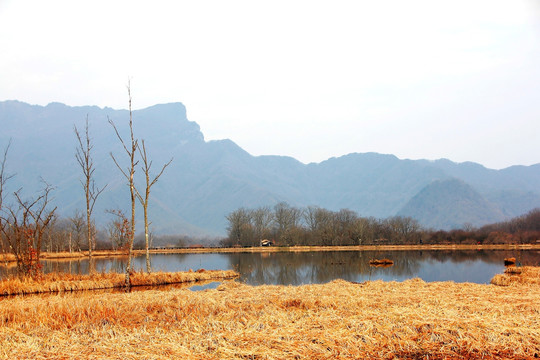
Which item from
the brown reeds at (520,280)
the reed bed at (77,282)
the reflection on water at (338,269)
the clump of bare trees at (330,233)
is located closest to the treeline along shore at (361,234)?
the clump of bare trees at (330,233)

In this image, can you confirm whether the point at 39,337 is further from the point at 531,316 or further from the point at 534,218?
the point at 534,218

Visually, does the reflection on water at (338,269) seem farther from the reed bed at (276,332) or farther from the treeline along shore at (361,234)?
the treeline along shore at (361,234)

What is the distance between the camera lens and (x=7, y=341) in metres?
6.78

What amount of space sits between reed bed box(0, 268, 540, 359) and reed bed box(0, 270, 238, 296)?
13.0 meters

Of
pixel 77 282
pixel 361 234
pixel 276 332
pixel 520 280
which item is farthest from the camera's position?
pixel 361 234

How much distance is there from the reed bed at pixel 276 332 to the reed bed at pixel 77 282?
13037 millimetres

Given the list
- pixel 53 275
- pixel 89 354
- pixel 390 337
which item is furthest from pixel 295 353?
pixel 53 275

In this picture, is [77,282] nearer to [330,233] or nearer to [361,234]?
[361,234]

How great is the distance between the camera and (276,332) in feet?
21.8

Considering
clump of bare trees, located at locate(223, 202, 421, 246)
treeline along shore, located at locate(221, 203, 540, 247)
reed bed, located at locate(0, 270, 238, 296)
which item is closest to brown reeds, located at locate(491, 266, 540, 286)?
reed bed, located at locate(0, 270, 238, 296)

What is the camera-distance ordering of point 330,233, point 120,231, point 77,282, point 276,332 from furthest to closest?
point 330,233
point 120,231
point 77,282
point 276,332

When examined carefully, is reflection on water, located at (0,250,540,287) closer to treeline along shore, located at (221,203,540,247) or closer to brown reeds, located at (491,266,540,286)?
brown reeds, located at (491,266,540,286)

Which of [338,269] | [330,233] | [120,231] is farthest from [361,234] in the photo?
[120,231]

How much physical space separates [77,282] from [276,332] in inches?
769
